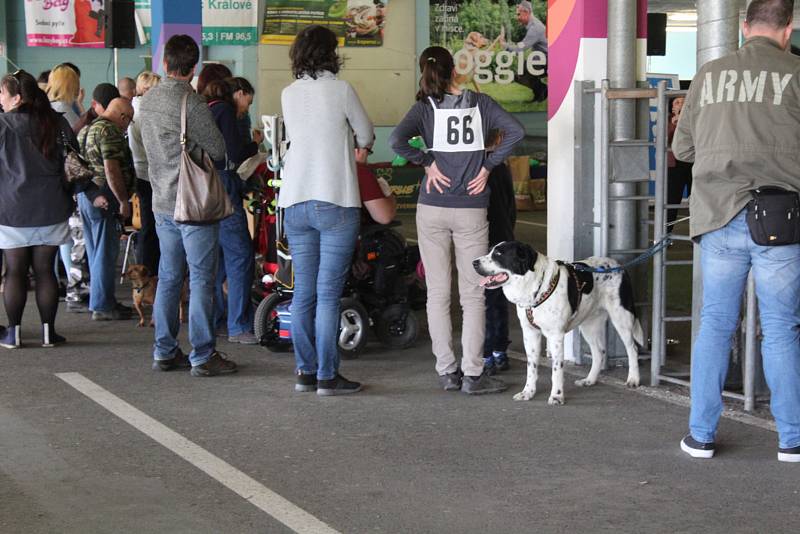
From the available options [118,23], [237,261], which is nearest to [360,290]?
[237,261]

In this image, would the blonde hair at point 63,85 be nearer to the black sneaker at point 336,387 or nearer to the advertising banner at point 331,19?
the black sneaker at point 336,387

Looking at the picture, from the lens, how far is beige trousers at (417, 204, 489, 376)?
255 inches

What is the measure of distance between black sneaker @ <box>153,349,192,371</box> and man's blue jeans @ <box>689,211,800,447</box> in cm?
335

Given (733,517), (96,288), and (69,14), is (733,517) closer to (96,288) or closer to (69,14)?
(96,288)

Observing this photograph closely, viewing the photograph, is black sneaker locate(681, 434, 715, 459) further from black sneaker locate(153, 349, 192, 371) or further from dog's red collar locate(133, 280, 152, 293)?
dog's red collar locate(133, 280, 152, 293)

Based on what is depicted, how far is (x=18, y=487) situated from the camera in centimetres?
487

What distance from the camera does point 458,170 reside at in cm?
643

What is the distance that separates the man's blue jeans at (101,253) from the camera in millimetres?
9312

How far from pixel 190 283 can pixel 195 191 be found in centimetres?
60

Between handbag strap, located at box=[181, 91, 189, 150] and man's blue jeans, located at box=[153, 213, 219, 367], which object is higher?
handbag strap, located at box=[181, 91, 189, 150]

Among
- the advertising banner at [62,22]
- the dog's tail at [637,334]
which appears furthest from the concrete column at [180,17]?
the advertising banner at [62,22]

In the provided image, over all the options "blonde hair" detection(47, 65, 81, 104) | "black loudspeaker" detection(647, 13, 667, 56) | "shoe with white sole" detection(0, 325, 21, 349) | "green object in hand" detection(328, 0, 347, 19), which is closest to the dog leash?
"shoe with white sole" detection(0, 325, 21, 349)

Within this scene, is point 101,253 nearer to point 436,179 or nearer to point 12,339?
point 12,339

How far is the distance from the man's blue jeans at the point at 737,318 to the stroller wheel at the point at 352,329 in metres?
2.87
